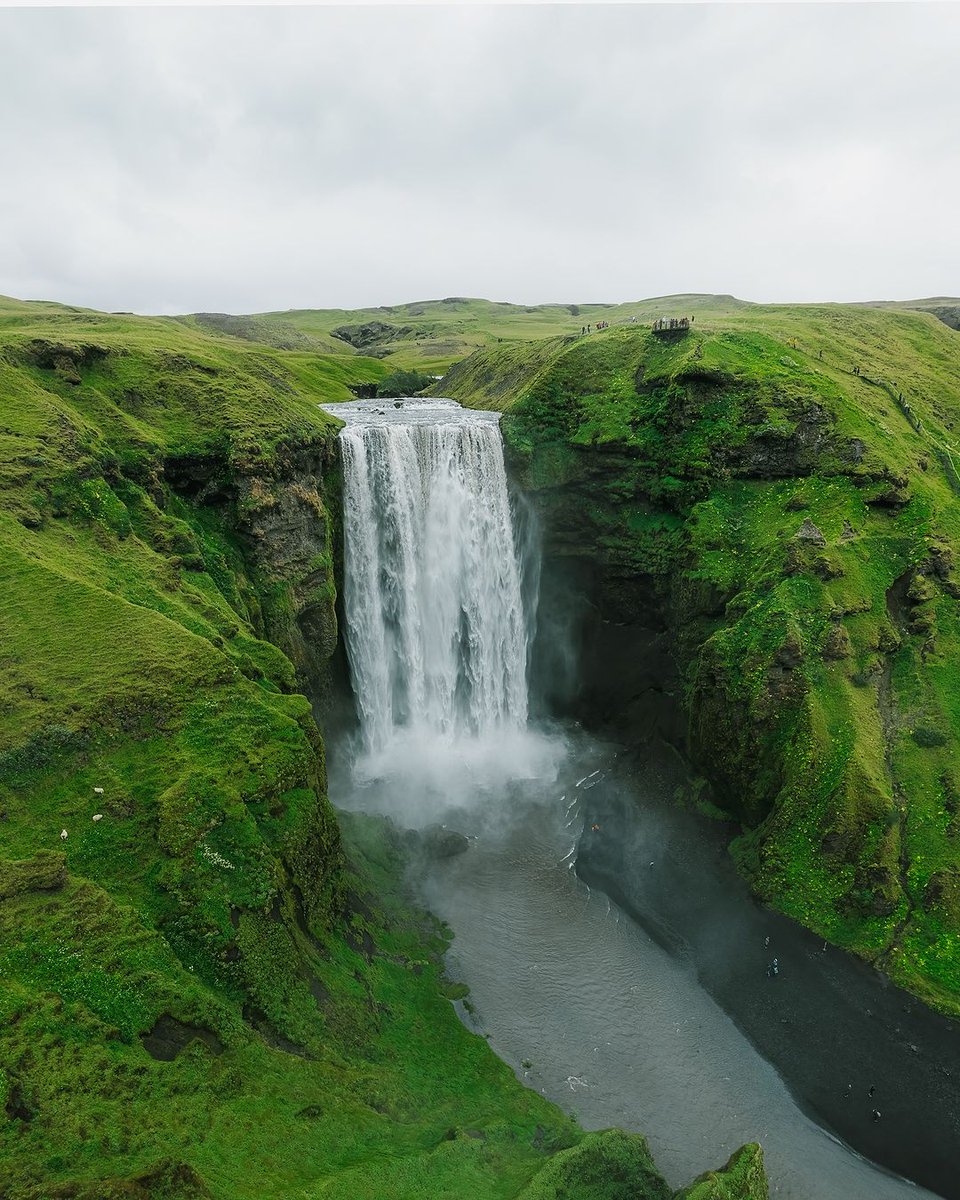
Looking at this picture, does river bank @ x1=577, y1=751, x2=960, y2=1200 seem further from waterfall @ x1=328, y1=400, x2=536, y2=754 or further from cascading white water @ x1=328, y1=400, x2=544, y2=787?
waterfall @ x1=328, y1=400, x2=536, y2=754

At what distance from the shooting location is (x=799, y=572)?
97.9 feet

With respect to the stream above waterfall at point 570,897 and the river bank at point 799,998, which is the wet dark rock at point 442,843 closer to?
the stream above waterfall at point 570,897

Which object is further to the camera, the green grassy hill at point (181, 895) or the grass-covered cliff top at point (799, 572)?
the grass-covered cliff top at point (799, 572)

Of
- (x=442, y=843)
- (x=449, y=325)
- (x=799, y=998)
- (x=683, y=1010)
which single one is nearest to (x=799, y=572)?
(x=799, y=998)

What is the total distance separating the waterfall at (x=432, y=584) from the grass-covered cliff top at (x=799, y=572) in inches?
137

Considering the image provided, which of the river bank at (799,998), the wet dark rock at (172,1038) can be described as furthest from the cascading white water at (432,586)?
the wet dark rock at (172,1038)

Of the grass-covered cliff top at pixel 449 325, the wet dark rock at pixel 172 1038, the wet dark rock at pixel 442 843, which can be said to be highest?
the grass-covered cliff top at pixel 449 325

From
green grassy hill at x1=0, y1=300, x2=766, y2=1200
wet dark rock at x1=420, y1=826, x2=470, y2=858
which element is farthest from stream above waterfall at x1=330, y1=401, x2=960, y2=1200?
green grassy hill at x1=0, y1=300, x2=766, y2=1200

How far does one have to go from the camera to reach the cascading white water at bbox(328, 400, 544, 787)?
34812mm

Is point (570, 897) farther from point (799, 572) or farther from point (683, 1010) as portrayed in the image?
point (799, 572)

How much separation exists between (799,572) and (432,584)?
16704mm

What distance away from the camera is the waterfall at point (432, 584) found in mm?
34812

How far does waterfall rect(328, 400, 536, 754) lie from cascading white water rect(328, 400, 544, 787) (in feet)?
0.17

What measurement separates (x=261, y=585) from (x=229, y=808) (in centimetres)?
1278
